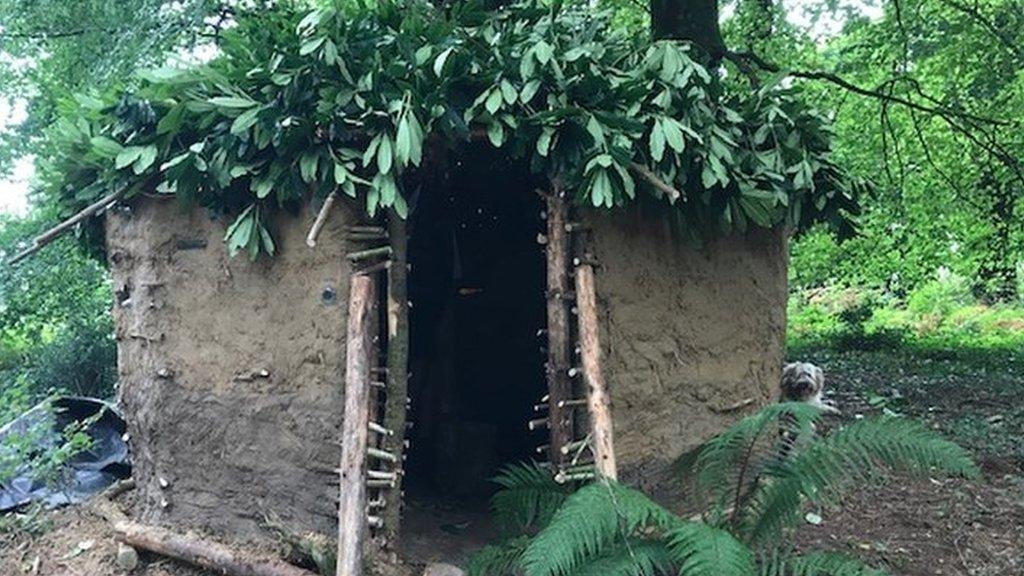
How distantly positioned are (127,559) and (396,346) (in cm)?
182

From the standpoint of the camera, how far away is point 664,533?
3609 millimetres

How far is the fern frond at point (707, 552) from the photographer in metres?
3.19

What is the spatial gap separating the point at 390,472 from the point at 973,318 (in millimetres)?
15579

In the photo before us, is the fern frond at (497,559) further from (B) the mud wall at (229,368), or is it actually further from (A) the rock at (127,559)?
(A) the rock at (127,559)

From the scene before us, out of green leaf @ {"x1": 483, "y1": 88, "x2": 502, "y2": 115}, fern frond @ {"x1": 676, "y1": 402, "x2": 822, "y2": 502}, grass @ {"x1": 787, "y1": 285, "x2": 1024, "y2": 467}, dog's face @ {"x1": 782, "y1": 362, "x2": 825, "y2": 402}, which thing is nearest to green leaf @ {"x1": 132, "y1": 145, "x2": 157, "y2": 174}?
green leaf @ {"x1": 483, "y1": 88, "x2": 502, "y2": 115}

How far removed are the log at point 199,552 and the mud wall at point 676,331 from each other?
1812mm

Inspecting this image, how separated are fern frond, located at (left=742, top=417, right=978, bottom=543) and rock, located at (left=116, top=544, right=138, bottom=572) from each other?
10.1 ft

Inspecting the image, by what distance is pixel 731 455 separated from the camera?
13.1ft

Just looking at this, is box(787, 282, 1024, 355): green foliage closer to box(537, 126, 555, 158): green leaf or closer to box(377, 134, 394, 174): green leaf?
box(537, 126, 555, 158): green leaf

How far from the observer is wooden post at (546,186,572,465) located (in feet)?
14.5

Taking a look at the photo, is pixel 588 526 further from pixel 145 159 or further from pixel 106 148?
pixel 106 148

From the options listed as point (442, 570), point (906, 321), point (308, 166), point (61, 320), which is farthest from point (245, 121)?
point (906, 321)

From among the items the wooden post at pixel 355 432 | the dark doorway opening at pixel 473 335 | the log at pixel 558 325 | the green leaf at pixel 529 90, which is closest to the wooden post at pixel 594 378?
the log at pixel 558 325

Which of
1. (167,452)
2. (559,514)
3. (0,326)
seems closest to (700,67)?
(559,514)
